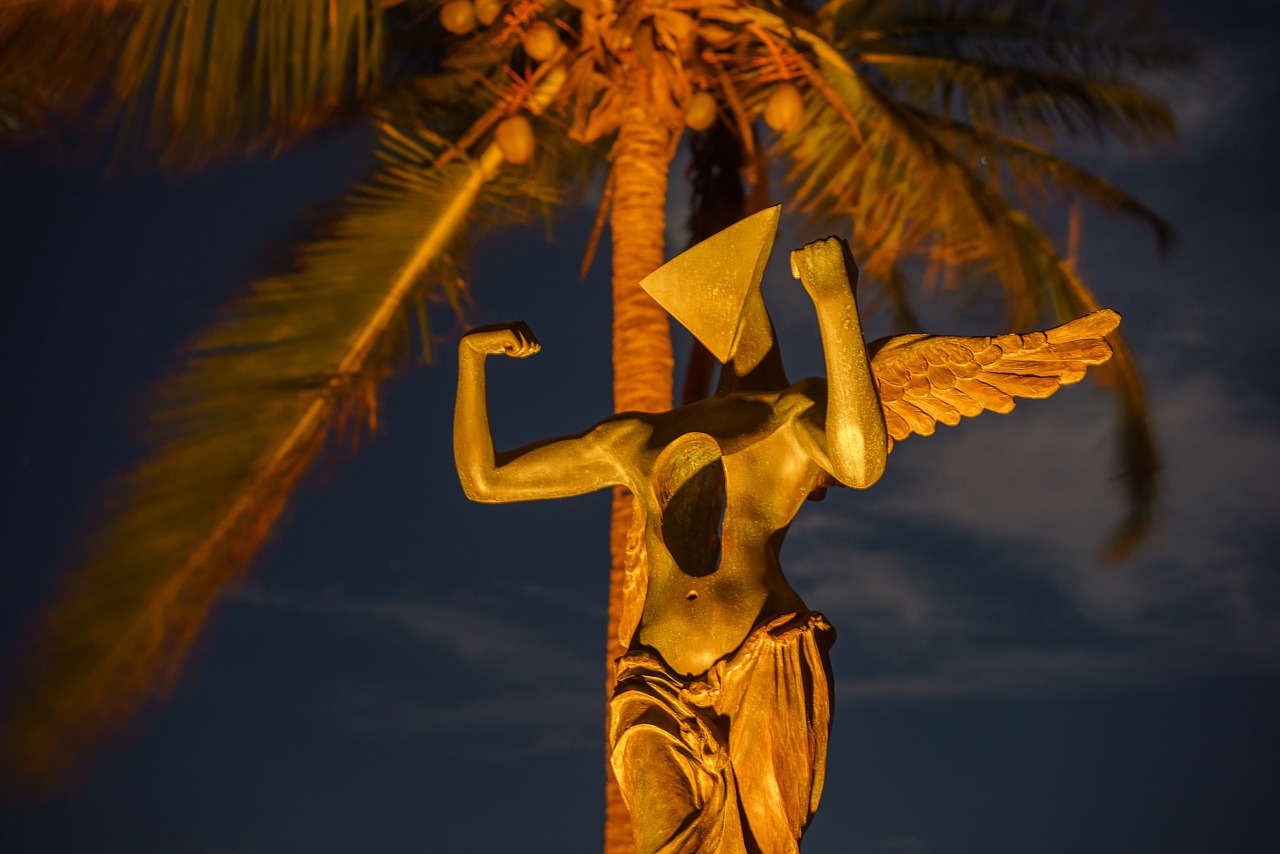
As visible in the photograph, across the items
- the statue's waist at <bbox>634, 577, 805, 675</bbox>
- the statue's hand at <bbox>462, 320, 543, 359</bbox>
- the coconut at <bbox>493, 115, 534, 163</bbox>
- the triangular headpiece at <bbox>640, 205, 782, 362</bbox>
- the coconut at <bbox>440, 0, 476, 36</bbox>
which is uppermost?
the coconut at <bbox>440, 0, 476, 36</bbox>

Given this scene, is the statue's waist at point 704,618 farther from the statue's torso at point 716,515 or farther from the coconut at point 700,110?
the coconut at point 700,110

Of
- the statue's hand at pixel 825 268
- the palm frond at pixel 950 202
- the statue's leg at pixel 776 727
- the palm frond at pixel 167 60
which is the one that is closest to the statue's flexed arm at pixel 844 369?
the statue's hand at pixel 825 268

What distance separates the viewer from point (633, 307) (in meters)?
7.49

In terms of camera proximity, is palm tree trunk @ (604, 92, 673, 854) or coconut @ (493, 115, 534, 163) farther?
coconut @ (493, 115, 534, 163)

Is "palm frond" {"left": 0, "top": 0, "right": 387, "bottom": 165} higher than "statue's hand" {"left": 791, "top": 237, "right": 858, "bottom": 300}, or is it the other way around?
"palm frond" {"left": 0, "top": 0, "right": 387, "bottom": 165}

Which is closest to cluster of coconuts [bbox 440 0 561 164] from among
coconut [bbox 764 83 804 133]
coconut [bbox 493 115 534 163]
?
coconut [bbox 493 115 534 163]

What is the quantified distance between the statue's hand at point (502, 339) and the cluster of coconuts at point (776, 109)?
12.2 feet

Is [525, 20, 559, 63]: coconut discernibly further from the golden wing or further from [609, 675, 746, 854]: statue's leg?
[609, 675, 746, 854]: statue's leg

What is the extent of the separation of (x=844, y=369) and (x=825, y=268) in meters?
0.26

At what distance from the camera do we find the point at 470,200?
810 cm

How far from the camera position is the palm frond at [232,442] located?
643cm

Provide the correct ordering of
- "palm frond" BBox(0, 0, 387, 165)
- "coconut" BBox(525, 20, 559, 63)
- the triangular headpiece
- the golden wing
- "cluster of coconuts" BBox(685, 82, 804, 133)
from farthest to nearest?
"cluster of coconuts" BBox(685, 82, 804, 133) < "coconut" BBox(525, 20, 559, 63) < "palm frond" BBox(0, 0, 387, 165) < the triangular headpiece < the golden wing

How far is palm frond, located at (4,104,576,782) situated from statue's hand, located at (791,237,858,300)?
3841 millimetres

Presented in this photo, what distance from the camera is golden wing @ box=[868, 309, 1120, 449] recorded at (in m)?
3.91
